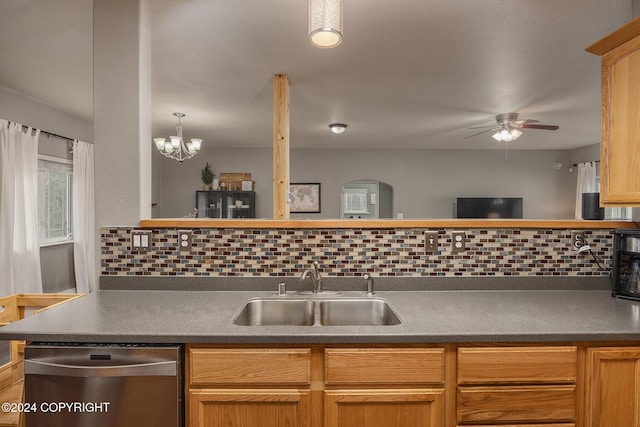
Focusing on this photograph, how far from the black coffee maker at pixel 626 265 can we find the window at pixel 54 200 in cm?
534

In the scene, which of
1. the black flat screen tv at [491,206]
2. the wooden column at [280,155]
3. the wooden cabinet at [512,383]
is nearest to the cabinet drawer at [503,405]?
the wooden cabinet at [512,383]

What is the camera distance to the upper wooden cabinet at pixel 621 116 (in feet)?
5.04

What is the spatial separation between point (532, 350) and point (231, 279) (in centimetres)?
139

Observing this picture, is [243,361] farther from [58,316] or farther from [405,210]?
[405,210]

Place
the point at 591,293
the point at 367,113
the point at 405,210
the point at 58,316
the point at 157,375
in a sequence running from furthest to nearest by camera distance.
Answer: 1. the point at 405,210
2. the point at 367,113
3. the point at 591,293
4. the point at 58,316
5. the point at 157,375

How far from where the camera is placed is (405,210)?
267 inches

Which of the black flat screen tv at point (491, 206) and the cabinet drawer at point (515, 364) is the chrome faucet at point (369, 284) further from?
the black flat screen tv at point (491, 206)

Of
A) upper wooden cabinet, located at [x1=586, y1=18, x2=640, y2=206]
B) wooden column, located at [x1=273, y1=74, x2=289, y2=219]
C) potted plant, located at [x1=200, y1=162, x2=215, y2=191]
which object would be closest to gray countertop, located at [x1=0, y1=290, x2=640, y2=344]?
upper wooden cabinet, located at [x1=586, y1=18, x2=640, y2=206]

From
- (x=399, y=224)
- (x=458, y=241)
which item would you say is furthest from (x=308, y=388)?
(x=458, y=241)

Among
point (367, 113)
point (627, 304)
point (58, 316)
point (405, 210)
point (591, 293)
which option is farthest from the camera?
point (405, 210)

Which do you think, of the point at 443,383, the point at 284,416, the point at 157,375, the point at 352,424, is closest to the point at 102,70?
the point at 157,375

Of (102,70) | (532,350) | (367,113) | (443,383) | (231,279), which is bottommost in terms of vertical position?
(443,383)

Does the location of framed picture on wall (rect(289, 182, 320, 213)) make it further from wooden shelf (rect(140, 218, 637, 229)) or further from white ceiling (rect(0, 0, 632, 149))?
wooden shelf (rect(140, 218, 637, 229))

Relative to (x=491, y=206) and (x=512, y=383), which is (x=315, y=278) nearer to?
(x=512, y=383)
